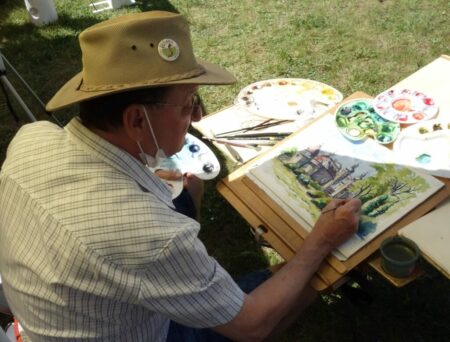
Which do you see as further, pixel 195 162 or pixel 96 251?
pixel 195 162

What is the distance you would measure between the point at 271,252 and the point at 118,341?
1.42m

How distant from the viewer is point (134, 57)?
1.18m

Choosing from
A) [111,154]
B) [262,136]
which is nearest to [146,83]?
[111,154]

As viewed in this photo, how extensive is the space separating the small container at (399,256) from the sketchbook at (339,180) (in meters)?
0.07

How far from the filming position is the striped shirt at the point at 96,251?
107cm

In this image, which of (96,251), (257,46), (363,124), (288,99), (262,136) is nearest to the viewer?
(96,251)

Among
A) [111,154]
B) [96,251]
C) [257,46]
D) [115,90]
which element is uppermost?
[115,90]

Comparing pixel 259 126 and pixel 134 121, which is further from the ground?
pixel 134 121

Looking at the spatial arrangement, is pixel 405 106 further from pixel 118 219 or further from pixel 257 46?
pixel 257 46

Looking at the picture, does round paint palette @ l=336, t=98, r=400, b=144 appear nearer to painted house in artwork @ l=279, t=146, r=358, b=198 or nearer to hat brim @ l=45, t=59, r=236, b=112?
painted house in artwork @ l=279, t=146, r=358, b=198

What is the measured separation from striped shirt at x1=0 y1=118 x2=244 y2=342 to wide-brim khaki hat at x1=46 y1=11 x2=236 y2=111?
0.14 metres

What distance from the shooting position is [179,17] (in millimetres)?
1271

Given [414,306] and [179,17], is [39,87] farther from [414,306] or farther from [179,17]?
[414,306]

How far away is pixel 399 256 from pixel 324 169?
0.45 meters
